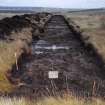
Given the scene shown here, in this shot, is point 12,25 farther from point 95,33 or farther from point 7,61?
point 7,61

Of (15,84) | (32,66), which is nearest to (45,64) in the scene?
(32,66)

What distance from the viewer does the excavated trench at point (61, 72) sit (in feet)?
52.1

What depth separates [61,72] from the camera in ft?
66.9

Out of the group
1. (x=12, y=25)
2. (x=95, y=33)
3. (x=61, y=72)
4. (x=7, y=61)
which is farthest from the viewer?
(x=12, y=25)

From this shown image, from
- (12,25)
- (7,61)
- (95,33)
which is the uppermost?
(7,61)

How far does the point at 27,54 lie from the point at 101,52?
5513mm

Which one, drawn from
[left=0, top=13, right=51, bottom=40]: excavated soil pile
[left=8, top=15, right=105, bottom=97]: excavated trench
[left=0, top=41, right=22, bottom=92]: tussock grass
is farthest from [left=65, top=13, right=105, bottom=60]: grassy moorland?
[left=0, top=13, right=51, bottom=40]: excavated soil pile

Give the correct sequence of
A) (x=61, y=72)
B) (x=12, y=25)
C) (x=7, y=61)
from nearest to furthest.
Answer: (x=61, y=72) → (x=7, y=61) → (x=12, y=25)

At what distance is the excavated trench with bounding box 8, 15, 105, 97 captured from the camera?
52.1 feet

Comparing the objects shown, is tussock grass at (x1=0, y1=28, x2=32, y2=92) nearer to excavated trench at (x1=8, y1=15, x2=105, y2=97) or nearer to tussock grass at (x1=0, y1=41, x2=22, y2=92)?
tussock grass at (x1=0, y1=41, x2=22, y2=92)

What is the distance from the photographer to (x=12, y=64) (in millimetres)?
20344

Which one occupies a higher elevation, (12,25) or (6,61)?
(6,61)

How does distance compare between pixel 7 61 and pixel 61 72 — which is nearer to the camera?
pixel 61 72

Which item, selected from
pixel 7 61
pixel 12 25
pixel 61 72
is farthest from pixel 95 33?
pixel 7 61
